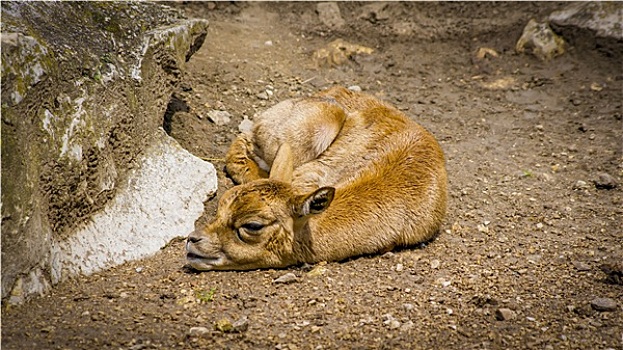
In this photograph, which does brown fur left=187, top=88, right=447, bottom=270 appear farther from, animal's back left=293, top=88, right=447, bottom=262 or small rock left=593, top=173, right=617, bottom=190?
small rock left=593, top=173, right=617, bottom=190

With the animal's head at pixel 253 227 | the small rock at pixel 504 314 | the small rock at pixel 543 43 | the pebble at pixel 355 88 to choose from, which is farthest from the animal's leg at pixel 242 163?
the small rock at pixel 543 43

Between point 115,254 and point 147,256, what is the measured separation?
11.9 inches

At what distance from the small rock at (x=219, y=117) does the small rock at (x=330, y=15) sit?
127 inches

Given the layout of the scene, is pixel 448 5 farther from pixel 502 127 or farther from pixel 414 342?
pixel 414 342

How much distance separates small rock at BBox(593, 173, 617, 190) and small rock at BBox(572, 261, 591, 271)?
1757 millimetres

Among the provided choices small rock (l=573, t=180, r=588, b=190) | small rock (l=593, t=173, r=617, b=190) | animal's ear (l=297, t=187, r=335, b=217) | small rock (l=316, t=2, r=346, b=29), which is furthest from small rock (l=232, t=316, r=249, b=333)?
small rock (l=316, t=2, r=346, b=29)

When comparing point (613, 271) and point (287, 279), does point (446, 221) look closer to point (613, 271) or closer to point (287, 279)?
point (613, 271)

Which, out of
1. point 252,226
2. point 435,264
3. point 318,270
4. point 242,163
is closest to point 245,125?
point 242,163

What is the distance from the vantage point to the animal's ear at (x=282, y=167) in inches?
257

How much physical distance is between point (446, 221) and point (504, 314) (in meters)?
1.81

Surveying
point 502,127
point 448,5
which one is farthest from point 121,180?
point 448,5

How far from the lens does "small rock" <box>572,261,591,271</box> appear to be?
588 centimetres

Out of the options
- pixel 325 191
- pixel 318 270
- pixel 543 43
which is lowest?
pixel 318 270

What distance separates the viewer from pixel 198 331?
4.88m
